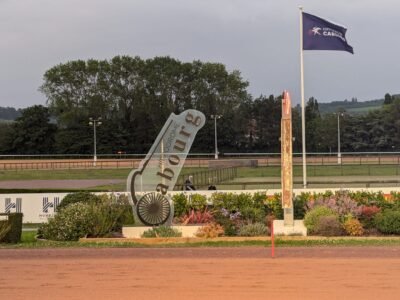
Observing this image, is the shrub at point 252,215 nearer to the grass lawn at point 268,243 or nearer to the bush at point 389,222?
the grass lawn at point 268,243

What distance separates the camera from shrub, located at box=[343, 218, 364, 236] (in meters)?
16.3

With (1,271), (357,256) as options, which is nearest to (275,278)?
(357,256)

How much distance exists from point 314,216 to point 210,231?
3.02 meters

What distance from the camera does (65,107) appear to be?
116 m

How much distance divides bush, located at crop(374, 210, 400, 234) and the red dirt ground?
2.27 m

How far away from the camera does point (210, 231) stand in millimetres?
16547

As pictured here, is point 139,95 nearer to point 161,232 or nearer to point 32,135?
point 32,135

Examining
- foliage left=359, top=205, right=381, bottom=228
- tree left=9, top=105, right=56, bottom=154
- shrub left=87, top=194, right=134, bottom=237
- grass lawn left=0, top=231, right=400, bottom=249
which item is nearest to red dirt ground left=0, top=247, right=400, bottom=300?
grass lawn left=0, top=231, right=400, bottom=249

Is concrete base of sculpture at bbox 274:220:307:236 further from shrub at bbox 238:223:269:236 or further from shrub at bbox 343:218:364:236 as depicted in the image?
shrub at bbox 343:218:364:236

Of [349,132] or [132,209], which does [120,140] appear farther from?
[132,209]

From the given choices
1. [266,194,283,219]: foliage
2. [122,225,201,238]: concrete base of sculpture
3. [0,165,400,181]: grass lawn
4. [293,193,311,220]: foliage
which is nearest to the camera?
[122,225,201,238]: concrete base of sculpture

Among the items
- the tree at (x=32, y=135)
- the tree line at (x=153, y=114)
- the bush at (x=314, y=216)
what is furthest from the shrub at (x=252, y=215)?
the tree at (x=32, y=135)

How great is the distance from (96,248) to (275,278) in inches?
241

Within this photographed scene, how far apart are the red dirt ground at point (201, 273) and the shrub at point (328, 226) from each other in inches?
78.9
